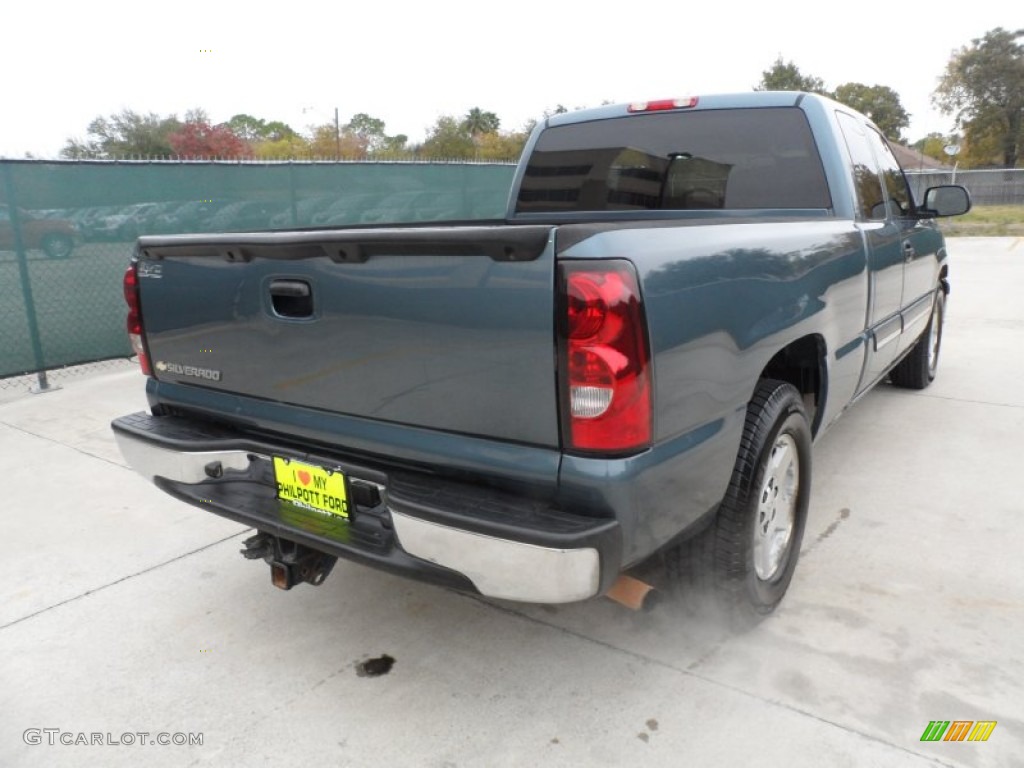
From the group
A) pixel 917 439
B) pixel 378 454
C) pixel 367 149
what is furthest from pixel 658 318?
pixel 367 149

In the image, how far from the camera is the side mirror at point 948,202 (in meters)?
4.73

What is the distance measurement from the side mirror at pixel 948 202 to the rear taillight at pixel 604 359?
143 inches

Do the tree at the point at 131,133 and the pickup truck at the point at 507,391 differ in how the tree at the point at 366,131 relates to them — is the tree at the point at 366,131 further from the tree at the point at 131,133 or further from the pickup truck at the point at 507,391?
the pickup truck at the point at 507,391

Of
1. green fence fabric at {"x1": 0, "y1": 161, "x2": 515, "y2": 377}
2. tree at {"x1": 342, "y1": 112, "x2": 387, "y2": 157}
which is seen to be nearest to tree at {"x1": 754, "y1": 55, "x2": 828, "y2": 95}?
tree at {"x1": 342, "y1": 112, "x2": 387, "y2": 157}

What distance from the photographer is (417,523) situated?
2111 mm

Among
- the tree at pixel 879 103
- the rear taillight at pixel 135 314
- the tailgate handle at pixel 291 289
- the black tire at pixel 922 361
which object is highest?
the tree at pixel 879 103

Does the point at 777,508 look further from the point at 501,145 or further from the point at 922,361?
the point at 501,145

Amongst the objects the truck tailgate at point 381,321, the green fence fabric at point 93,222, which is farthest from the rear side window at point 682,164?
the green fence fabric at point 93,222

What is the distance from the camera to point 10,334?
646 centimetres

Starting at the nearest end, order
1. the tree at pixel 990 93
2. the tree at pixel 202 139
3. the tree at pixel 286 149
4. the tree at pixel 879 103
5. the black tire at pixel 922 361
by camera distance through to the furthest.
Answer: the black tire at pixel 922 361, the tree at pixel 202 139, the tree at pixel 990 93, the tree at pixel 286 149, the tree at pixel 879 103

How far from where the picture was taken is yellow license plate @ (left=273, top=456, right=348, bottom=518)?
7.82 feet

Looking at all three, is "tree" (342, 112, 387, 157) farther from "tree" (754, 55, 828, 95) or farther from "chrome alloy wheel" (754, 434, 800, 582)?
"chrome alloy wheel" (754, 434, 800, 582)

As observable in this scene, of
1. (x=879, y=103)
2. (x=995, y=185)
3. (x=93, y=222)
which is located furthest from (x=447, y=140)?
(x=93, y=222)

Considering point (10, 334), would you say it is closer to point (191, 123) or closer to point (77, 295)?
point (77, 295)
